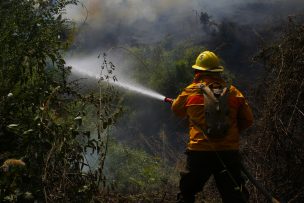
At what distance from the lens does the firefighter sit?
3.66 m

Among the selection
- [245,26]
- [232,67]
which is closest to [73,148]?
[232,67]

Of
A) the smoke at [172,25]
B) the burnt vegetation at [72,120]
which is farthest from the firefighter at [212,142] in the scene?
the smoke at [172,25]

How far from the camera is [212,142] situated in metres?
3.66

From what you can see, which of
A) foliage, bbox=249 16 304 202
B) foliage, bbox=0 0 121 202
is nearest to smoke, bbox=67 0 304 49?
foliage, bbox=249 16 304 202

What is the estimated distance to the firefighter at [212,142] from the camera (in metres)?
3.66

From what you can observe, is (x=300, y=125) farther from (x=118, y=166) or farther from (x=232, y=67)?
(x=232, y=67)

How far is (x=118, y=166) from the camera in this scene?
1041 centimetres

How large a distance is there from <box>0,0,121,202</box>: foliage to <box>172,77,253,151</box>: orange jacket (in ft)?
2.25

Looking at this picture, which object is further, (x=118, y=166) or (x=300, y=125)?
(x=118, y=166)

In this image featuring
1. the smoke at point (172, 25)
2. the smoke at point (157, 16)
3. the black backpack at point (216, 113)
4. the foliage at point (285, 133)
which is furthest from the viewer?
the smoke at point (157, 16)

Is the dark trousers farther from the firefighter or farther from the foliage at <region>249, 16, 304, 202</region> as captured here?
the foliage at <region>249, 16, 304, 202</region>

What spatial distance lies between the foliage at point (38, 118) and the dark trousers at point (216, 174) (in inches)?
31.7

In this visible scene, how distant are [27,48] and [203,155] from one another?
1.66 meters

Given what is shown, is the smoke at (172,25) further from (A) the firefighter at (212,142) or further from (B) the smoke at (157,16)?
(A) the firefighter at (212,142)
